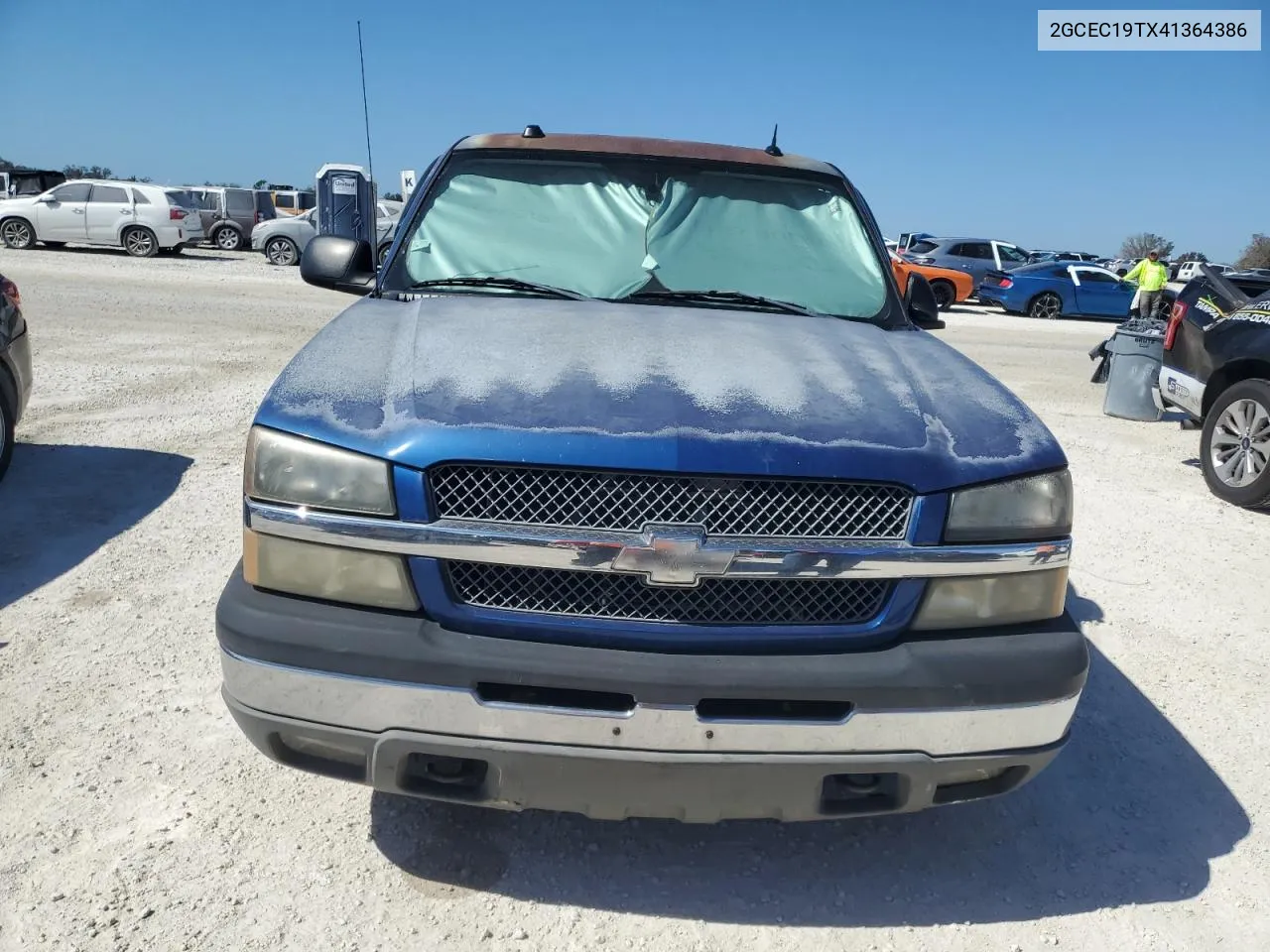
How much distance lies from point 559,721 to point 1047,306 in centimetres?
2340

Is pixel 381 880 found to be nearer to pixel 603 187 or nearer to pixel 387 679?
pixel 387 679

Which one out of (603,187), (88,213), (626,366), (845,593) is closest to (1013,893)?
(845,593)

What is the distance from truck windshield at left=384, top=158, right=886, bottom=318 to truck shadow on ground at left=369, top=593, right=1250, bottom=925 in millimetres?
1706

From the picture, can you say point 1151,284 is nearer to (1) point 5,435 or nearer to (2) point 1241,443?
(2) point 1241,443

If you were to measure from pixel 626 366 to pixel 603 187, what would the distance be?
1.44 m

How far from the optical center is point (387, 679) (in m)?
2.10

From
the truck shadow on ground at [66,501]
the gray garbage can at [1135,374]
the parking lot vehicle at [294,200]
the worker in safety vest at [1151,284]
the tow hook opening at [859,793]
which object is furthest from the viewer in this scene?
the parking lot vehicle at [294,200]

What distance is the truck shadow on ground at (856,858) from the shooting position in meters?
2.55

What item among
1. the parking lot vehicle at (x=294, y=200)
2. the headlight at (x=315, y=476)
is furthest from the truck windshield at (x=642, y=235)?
the parking lot vehicle at (x=294, y=200)

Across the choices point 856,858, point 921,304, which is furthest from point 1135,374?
point 856,858

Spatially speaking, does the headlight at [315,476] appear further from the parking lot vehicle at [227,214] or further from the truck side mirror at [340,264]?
the parking lot vehicle at [227,214]

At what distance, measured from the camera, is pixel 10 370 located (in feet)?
18.3

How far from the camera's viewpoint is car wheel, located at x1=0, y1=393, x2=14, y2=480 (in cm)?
Result: 553

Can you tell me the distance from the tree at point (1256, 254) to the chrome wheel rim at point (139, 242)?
196 feet
